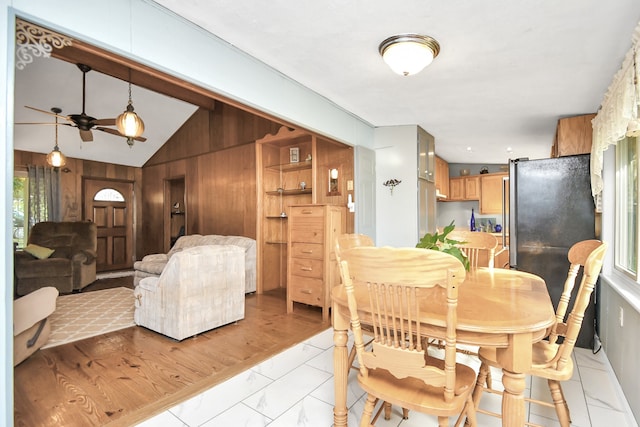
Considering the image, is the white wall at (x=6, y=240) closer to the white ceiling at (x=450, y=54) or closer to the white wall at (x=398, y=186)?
the white ceiling at (x=450, y=54)

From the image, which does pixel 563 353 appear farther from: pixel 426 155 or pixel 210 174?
pixel 210 174

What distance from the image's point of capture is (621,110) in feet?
6.63

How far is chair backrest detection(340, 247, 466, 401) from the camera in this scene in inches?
43.9

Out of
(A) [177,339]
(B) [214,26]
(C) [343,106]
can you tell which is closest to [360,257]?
(B) [214,26]

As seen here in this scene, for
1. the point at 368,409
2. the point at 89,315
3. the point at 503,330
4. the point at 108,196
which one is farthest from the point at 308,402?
the point at 108,196

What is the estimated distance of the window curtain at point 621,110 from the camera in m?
1.80

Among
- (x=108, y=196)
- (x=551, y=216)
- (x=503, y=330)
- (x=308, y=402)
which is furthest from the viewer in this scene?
(x=108, y=196)

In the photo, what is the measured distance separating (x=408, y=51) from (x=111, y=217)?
746cm

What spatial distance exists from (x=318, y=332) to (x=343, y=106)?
2519mm

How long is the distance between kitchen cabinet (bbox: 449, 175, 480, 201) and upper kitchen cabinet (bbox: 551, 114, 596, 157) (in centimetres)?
276

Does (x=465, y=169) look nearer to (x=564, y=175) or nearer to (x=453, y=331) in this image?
(x=564, y=175)

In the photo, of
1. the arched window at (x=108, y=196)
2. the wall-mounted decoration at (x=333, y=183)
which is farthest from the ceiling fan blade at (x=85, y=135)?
the wall-mounted decoration at (x=333, y=183)

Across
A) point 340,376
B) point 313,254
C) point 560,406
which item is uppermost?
point 313,254

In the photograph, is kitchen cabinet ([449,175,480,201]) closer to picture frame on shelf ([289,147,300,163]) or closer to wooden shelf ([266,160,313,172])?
wooden shelf ([266,160,313,172])
